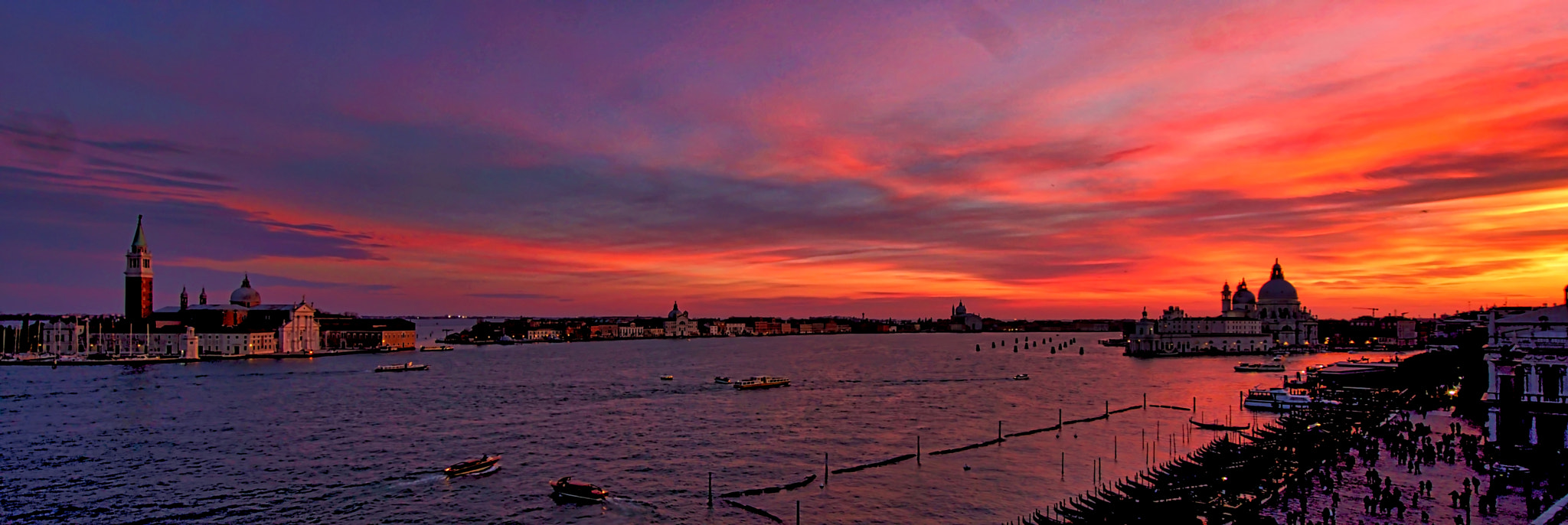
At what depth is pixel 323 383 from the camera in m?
73.6

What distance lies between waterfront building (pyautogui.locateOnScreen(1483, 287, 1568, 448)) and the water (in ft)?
37.7

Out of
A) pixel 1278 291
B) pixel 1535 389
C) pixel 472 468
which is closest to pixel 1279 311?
pixel 1278 291

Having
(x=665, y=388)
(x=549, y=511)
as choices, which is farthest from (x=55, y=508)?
(x=665, y=388)

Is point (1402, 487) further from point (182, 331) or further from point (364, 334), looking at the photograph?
point (364, 334)

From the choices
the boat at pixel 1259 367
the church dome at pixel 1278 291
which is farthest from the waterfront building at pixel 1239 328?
the boat at pixel 1259 367

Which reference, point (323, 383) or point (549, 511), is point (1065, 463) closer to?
point (549, 511)

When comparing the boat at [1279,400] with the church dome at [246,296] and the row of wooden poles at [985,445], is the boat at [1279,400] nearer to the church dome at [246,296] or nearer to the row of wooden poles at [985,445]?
the row of wooden poles at [985,445]

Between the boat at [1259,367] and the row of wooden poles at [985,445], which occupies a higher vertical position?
the row of wooden poles at [985,445]

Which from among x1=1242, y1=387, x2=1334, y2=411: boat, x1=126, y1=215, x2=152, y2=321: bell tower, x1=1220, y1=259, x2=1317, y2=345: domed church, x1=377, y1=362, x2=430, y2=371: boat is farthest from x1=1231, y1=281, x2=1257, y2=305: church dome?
x1=126, y1=215, x2=152, y2=321: bell tower

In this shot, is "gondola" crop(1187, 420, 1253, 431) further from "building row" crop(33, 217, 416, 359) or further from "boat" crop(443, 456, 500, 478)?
"building row" crop(33, 217, 416, 359)

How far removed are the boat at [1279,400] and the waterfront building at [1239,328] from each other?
82201 millimetres

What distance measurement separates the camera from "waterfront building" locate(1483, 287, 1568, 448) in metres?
32.2

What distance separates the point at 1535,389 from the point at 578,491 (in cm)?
3675

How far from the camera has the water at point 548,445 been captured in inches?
1091
